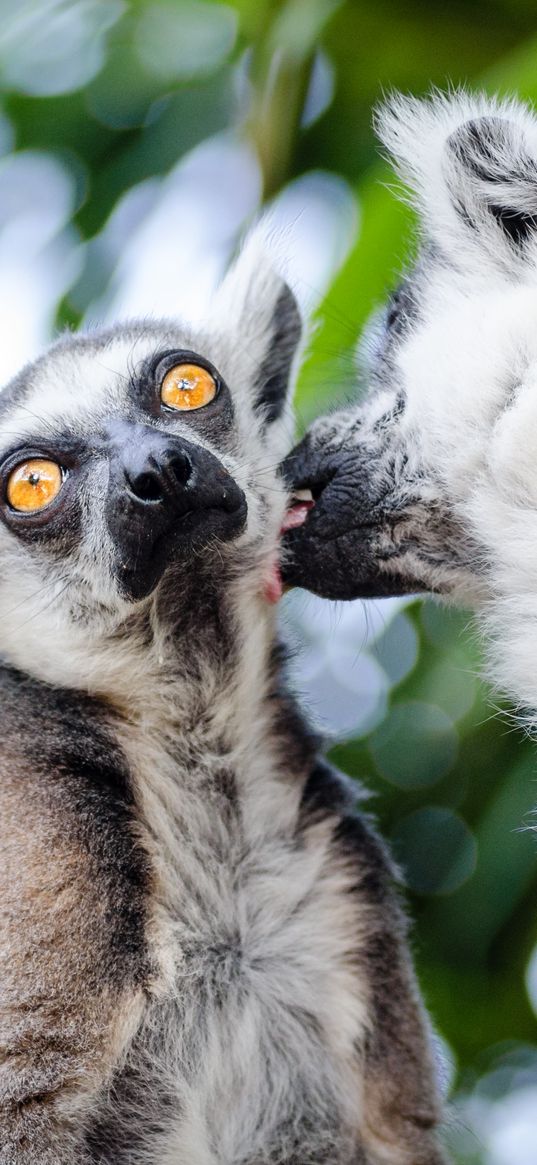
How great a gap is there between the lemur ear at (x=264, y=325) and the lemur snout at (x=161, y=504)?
0.66 meters

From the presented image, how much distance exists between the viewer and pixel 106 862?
222cm

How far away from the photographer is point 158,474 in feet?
7.45

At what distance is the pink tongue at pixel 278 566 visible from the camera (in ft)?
8.51

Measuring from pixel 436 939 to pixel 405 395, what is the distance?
151 cm

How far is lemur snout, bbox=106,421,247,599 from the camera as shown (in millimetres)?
2293

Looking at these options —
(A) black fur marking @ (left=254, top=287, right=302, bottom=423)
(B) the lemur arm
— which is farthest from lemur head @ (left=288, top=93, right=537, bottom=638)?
(B) the lemur arm

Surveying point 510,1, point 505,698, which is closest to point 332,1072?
point 505,698

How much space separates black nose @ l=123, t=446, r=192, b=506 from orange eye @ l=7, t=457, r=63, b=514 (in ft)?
0.98

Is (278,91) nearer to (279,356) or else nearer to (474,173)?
(279,356)

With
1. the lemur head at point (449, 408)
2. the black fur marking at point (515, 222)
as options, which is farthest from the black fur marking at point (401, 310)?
the black fur marking at point (515, 222)

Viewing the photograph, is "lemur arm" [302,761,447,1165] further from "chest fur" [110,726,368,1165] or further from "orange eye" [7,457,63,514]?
"orange eye" [7,457,63,514]

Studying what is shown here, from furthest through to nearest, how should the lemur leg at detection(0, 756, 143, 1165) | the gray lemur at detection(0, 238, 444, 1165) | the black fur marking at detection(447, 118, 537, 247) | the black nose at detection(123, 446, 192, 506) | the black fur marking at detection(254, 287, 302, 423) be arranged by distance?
the black fur marking at detection(254, 287, 302, 423) → the black fur marking at detection(447, 118, 537, 247) → the black nose at detection(123, 446, 192, 506) → the gray lemur at detection(0, 238, 444, 1165) → the lemur leg at detection(0, 756, 143, 1165)

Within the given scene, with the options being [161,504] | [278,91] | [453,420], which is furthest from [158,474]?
[278,91]

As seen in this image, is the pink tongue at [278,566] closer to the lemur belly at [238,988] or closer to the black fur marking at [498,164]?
the lemur belly at [238,988]
